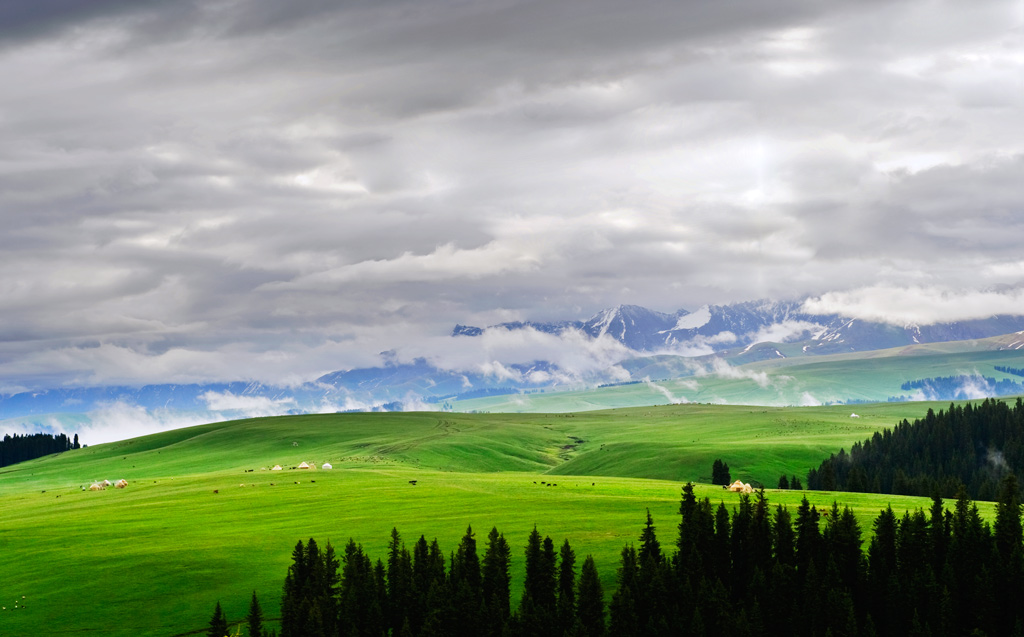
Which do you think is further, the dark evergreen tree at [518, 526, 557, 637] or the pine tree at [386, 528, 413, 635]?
the pine tree at [386, 528, 413, 635]

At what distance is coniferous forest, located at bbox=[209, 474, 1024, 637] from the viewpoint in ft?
282

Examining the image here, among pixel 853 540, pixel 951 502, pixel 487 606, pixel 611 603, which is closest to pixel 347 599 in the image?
pixel 487 606

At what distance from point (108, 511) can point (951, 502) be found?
14045cm

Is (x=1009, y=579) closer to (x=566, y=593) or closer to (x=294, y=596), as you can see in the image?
(x=566, y=593)

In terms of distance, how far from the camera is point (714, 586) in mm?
92562

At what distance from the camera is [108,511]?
527ft

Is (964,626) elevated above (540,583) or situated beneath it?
situated beneath

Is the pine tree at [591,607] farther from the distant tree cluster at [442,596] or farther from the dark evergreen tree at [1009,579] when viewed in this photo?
the dark evergreen tree at [1009,579]

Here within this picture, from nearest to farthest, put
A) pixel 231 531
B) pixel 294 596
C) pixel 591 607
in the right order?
1. pixel 591 607
2. pixel 294 596
3. pixel 231 531

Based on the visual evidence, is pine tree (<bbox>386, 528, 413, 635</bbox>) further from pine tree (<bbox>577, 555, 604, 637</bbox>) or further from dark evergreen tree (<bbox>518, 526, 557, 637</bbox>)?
pine tree (<bbox>577, 555, 604, 637</bbox>)

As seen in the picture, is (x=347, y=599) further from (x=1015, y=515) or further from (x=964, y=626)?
(x=1015, y=515)

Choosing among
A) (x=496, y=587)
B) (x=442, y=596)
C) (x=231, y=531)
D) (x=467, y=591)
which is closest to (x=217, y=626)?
(x=442, y=596)

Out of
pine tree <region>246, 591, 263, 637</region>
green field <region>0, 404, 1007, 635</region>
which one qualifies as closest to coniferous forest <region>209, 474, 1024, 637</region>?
pine tree <region>246, 591, 263, 637</region>

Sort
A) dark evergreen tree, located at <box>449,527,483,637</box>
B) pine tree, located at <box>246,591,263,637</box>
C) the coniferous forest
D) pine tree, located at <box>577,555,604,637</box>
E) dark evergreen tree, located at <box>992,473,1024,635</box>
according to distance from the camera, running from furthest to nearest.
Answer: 1. dark evergreen tree, located at <box>992,473,1024,635</box>
2. dark evergreen tree, located at <box>449,527,483,637</box>
3. the coniferous forest
4. pine tree, located at <box>577,555,604,637</box>
5. pine tree, located at <box>246,591,263,637</box>
